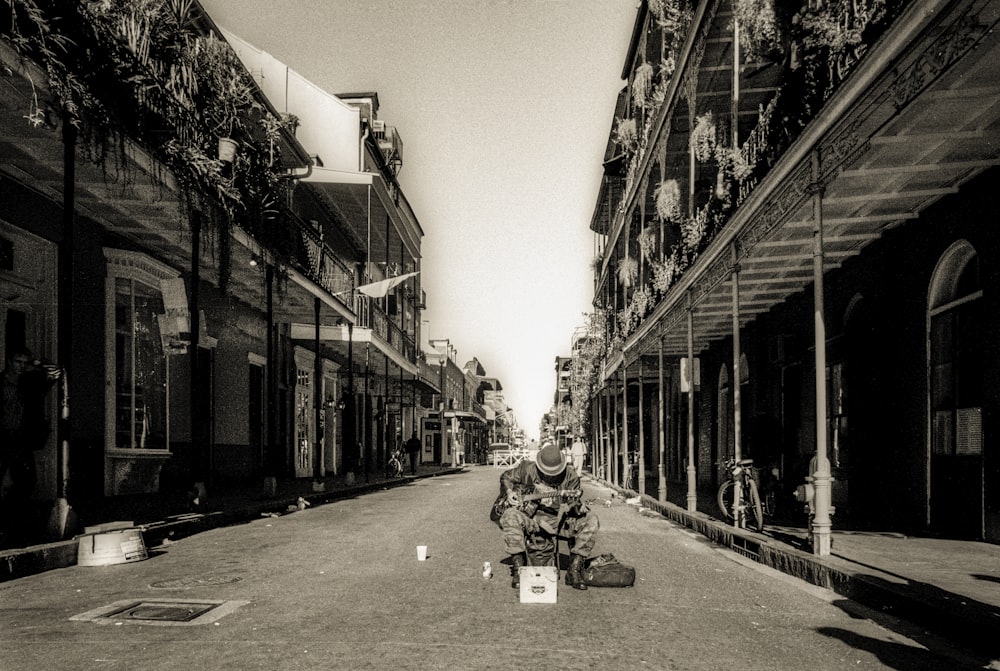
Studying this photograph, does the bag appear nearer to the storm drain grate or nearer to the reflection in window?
the storm drain grate

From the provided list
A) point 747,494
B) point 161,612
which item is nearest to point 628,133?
point 747,494

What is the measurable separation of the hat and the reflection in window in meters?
8.86

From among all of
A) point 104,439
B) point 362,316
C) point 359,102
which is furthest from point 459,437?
point 104,439

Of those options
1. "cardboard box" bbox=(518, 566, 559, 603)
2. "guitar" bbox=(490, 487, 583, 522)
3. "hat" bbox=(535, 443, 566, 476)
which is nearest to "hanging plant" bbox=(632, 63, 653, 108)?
"hat" bbox=(535, 443, 566, 476)

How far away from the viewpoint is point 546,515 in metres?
7.12

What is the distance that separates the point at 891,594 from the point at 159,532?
747 cm

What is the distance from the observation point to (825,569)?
717cm

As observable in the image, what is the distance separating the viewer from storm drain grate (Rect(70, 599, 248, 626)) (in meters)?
5.41

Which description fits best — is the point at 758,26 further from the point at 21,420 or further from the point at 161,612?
the point at 21,420

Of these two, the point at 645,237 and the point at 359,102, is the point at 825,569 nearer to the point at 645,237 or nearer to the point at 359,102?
the point at 645,237

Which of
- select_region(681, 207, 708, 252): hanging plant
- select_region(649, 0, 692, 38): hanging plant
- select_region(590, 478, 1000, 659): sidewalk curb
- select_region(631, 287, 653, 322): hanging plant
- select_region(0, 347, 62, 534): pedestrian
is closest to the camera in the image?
select_region(590, 478, 1000, 659): sidewalk curb

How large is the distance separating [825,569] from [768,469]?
5052 mm

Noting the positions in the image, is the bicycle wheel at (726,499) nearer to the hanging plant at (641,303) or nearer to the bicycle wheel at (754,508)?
the bicycle wheel at (754,508)

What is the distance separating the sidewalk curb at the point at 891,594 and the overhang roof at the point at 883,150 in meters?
3.37
